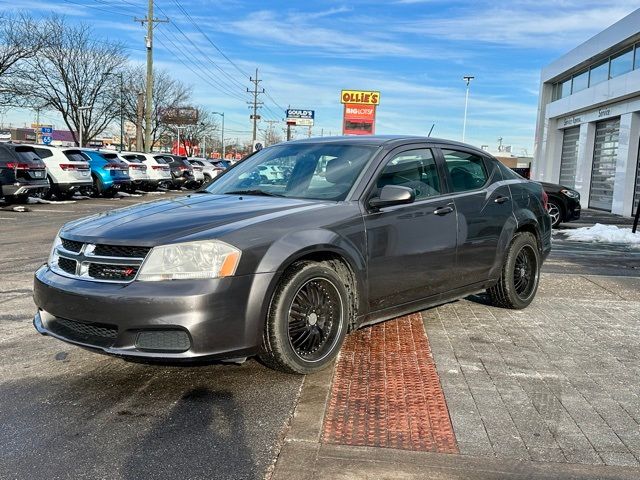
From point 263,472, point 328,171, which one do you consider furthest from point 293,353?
point 328,171

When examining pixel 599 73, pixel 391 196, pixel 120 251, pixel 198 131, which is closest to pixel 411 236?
pixel 391 196

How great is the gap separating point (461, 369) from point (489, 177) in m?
2.13

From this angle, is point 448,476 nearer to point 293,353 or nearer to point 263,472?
point 263,472

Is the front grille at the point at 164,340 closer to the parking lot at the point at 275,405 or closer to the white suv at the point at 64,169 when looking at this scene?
the parking lot at the point at 275,405

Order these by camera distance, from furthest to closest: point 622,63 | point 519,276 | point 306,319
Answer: point 622,63 → point 519,276 → point 306,319

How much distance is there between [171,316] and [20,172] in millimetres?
14413

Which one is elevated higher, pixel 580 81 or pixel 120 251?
pixel 580 81

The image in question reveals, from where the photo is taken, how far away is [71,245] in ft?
12.2

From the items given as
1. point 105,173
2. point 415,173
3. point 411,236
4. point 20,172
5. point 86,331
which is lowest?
point 86,331

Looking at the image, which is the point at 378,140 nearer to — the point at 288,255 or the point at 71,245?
the point at 288,255

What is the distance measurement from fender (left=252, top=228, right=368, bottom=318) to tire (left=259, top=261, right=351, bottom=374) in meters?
0.09

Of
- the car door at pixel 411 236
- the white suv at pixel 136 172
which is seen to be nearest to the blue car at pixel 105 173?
the white suv at pixel 136 172

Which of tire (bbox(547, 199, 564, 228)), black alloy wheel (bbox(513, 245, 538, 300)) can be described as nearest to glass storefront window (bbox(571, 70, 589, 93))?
tire (bbox(547, 199, 564, 228))

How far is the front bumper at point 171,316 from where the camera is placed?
10.6 ft
